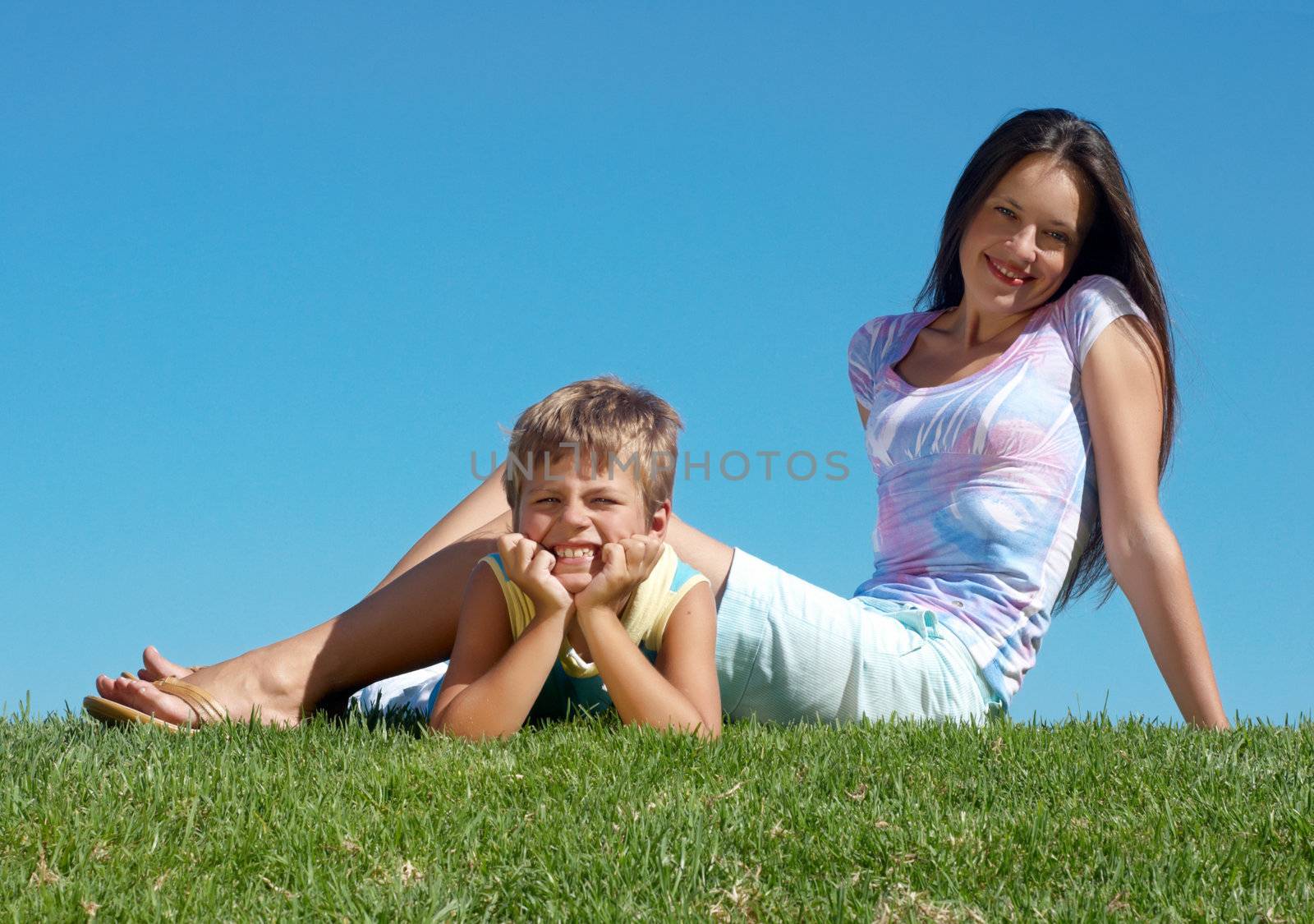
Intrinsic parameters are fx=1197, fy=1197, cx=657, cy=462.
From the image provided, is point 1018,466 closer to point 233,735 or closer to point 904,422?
point 904,422

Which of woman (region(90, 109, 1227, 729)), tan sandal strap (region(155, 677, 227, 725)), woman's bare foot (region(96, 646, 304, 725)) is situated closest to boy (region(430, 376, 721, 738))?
woman (region(90, 109, 1227, 729))

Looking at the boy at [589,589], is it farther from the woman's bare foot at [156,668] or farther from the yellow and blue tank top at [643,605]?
the woman's bare foot at [156,668]

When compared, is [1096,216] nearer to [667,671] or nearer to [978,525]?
[978,525]

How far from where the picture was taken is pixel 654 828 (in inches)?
121

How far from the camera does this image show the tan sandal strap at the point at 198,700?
452 centimetres

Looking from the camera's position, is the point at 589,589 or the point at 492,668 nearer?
the point at 589,589

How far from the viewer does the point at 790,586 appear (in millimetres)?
4629

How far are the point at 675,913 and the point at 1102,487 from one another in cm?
318

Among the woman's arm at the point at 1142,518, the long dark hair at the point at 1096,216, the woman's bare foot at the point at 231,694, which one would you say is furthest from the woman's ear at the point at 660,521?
the long dark hair at the point at 1096,216

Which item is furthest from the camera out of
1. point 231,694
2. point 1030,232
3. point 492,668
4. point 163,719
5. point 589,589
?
point 1030,232

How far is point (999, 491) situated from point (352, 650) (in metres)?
2.75

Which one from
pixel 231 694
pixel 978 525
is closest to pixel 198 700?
pixel 231 694

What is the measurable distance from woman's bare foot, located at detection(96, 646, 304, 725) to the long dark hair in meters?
3.54

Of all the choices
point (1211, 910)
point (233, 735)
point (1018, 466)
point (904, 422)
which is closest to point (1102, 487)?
point (1018, 466)
